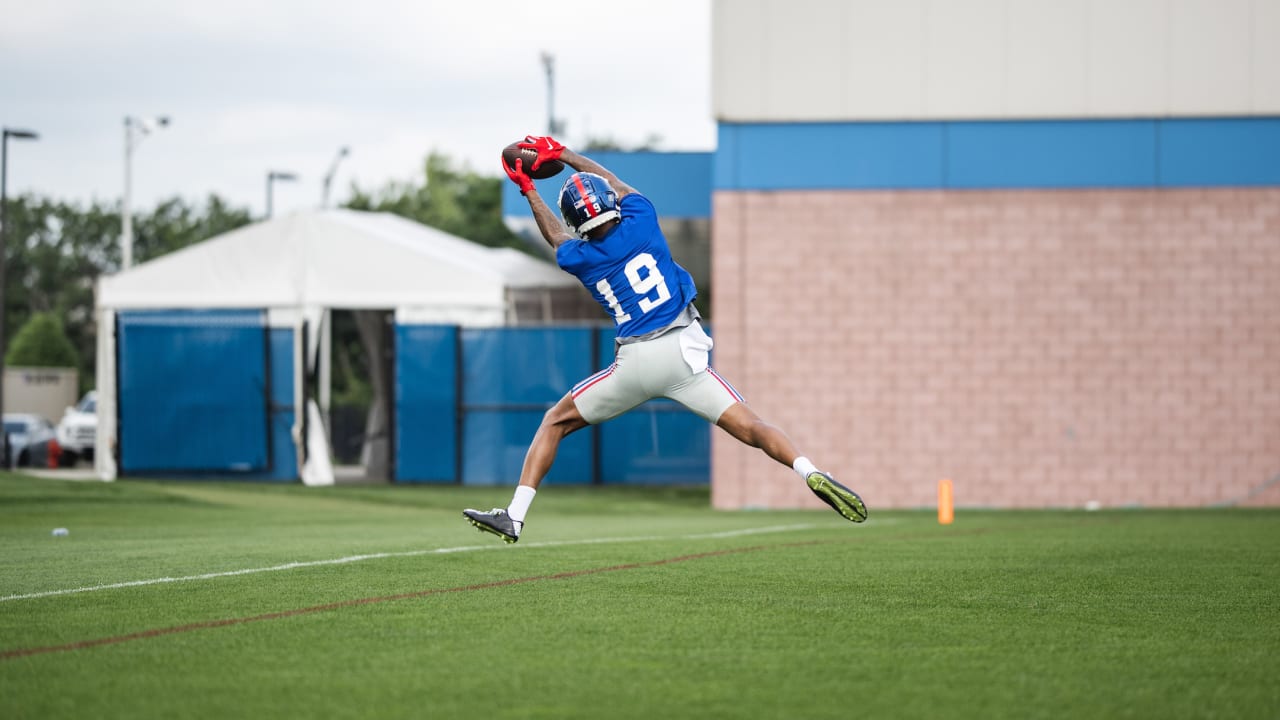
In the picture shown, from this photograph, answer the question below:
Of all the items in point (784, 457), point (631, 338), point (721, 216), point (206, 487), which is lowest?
point (206, 487)

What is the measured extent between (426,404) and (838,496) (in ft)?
55.8

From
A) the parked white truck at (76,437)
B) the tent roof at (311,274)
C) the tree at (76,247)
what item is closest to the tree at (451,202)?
the tree at (76,247)

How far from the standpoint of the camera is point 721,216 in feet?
67.4

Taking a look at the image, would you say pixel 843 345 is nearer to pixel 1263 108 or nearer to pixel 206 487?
pixel 1263 108

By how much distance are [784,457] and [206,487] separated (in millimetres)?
16767

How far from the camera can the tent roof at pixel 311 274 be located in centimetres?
2456

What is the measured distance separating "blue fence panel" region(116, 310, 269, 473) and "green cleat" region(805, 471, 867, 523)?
18.2 meters

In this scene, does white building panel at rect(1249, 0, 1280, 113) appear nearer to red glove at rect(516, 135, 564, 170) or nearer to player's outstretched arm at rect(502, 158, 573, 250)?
red glove at rect(516, 135, 564, 170)

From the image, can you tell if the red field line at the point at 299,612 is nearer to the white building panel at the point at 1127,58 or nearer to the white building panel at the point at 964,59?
the white building panel at the point at 964,59

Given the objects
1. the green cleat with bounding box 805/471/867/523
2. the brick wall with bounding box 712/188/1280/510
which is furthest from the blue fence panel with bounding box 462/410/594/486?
the green cleat with bounding box 805/471/867/523

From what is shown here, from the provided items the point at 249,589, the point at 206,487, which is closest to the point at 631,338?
the point at 249,589

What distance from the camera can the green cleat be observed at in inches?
318

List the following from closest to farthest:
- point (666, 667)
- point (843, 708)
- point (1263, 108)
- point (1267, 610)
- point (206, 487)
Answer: point (843, 708) < point (666, 667) < point (1267, 610) < point (1263, 108) < point (206, 487)

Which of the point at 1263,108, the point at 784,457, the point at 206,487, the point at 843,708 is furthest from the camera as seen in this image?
the point at 206,487
